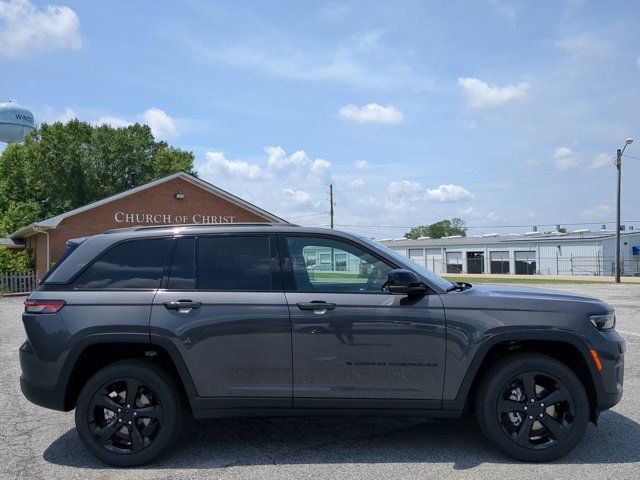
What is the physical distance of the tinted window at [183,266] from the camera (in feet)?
14.6

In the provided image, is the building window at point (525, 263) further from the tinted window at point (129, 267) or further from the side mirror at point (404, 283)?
the tinted window at point (129, 267)

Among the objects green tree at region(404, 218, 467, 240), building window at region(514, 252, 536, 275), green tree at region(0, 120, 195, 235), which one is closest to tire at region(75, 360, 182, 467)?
green tree at region(0, 120, 195, 235)

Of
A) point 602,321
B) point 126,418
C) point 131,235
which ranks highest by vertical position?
point 131,235

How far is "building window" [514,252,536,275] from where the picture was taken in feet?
166

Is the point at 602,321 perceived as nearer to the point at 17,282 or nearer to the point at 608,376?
the point at 608,376

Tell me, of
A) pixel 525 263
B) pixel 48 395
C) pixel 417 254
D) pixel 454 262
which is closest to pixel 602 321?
pixel 48 395

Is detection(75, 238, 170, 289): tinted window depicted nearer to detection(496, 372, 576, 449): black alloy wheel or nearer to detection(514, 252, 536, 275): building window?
detection(496, 372, 576, 449): black alloy wheel

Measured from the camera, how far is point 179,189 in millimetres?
29906

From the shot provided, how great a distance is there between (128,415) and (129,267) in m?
1.15

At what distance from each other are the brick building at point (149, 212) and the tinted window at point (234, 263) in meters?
24.6

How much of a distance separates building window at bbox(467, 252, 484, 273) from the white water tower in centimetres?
4749

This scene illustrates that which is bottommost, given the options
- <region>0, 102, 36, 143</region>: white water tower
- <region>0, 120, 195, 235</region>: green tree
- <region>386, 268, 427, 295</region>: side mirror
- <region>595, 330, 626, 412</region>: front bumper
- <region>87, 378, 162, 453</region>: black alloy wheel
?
<region>87, 378, 162, 453</region>: black alloy wheel

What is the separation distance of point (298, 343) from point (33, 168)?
4864 centimetres

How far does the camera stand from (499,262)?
5359cm
